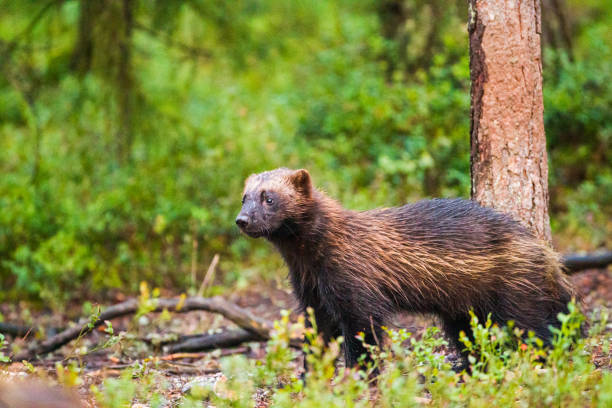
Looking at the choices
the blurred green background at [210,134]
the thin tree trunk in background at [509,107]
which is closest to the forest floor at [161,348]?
the blurred green background at [210,134]

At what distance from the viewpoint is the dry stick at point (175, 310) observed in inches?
221

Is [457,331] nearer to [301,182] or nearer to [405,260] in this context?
[405,260]

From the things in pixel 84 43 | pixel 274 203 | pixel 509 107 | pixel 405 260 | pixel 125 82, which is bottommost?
pixel 405 260

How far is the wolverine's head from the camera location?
461cm

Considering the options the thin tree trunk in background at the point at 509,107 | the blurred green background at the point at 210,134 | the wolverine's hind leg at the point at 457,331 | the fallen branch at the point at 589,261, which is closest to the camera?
the thin tree trunk in background at the point at 509,107

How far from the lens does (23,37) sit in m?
7.81

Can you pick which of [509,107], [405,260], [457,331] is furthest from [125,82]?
[457,331]

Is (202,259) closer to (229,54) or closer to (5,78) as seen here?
(229,54)

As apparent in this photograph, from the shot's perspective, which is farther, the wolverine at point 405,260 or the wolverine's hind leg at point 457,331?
the wolverine's hind leg at point 457,331

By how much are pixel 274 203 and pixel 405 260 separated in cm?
98

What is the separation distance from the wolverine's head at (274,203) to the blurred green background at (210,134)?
2.59m

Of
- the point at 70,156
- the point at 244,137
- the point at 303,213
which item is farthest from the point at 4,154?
the point at 303,213

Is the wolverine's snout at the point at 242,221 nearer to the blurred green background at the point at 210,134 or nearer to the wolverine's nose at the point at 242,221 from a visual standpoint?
the wolverine's nose at the point at 242,221

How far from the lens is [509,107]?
4859 millimetres
